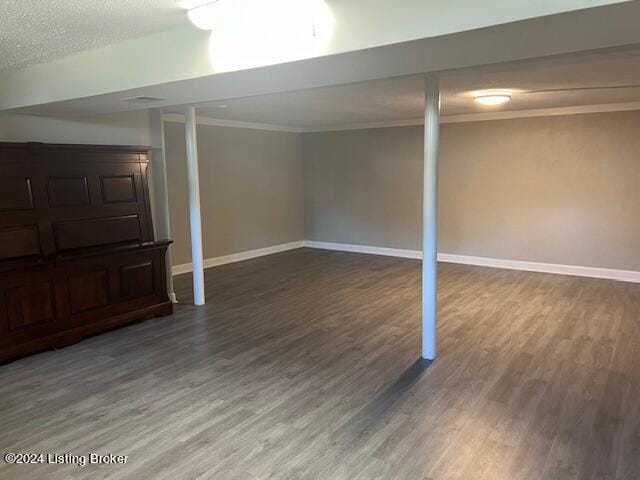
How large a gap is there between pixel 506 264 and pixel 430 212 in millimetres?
4052

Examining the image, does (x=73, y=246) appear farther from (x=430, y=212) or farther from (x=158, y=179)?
(x=430, y=212)

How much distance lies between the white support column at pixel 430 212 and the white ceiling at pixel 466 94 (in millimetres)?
240

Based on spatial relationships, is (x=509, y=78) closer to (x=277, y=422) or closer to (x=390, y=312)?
(x=390, y=312)

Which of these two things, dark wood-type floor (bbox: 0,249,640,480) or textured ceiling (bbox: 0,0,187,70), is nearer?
textured ceiling (bbox: 0,0,187,70)

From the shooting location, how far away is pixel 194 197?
17.0 ft

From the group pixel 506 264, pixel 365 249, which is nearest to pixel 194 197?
pixel 365 249

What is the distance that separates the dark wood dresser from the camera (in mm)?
3791

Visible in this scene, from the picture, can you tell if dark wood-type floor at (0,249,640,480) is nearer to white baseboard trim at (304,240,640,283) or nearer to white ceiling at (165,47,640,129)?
white baseboard trim at (304,240,640,283)

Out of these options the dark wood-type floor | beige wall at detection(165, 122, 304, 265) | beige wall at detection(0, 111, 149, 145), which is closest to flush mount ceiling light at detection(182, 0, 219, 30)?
the dark wood-type floor

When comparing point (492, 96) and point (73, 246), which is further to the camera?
point (492, 96)

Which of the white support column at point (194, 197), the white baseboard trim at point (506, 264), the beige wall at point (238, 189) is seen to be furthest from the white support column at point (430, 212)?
the beige wall at point (238, 189)

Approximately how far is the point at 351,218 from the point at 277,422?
605 cm

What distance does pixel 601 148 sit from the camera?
20.6ft

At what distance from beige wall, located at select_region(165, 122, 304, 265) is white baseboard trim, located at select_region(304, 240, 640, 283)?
113 centimetres
